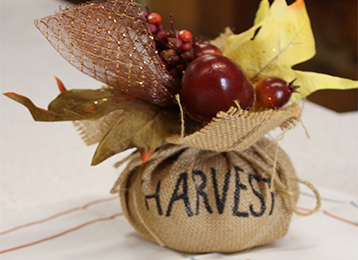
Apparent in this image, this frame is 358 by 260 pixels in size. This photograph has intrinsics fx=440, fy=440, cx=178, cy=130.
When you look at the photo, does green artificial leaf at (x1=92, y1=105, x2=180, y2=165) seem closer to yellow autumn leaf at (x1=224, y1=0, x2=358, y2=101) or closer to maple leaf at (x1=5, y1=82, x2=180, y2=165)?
maple leaf at (x1=5, y1=82, x2=180, y2=165)

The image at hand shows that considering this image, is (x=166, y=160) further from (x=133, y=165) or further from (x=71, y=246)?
(x=71, y=246)

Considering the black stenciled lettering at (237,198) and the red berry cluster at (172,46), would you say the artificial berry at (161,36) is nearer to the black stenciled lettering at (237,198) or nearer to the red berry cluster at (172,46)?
the red berry cluster at (172,46)

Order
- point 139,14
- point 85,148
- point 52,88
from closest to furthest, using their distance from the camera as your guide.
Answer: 1. point 139,14
2. point 85,148
3. point 52,88

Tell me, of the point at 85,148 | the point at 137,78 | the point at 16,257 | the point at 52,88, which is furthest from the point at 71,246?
the point at 52,88

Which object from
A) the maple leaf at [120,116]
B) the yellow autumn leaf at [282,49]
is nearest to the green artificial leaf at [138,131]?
the maple leaf at [120,116]

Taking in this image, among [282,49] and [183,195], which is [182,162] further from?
[282,49]

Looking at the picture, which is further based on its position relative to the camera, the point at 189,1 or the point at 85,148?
the point at 189,1
